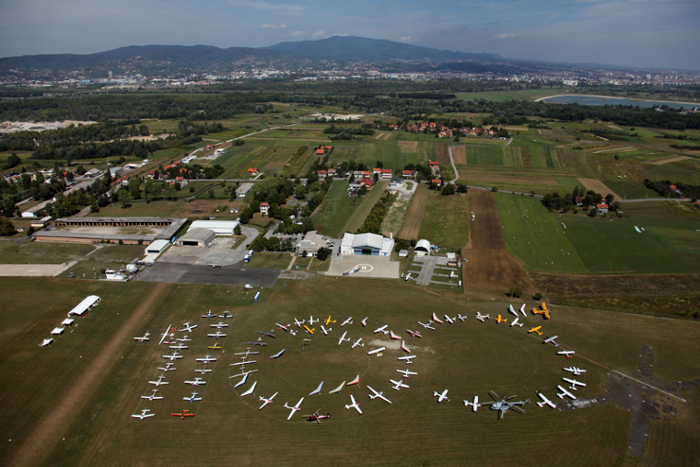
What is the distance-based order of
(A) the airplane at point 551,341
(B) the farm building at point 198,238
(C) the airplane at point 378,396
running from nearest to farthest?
(C) the airplane at point 378,396 < (A) the airplane at point 551,341 < (B) the farm building at point 198,238

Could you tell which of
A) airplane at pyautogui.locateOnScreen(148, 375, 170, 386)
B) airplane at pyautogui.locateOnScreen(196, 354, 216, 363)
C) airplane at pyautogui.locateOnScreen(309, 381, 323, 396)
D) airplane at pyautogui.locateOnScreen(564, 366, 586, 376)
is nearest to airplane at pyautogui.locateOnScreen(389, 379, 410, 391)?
airplane at pyautogui.locateOnScreen(309, 381, 323, 396)

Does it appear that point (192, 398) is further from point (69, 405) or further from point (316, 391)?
point (316, 391)

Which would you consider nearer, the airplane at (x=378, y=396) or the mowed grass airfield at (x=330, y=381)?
the mowed grass airfield at (x=330, y=381)

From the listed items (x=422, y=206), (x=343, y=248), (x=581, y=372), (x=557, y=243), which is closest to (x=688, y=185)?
(x=557, y=243)

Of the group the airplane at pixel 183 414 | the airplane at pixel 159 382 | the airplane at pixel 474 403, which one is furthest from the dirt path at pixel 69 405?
the airplane at pixel 474 403

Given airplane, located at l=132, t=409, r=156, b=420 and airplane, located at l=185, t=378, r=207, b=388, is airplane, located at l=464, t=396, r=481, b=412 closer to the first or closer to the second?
airplane, located at l=185, t=378, r=207, b=388

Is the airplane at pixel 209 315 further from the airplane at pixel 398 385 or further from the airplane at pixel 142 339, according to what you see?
the airplane at pixel 398 385
